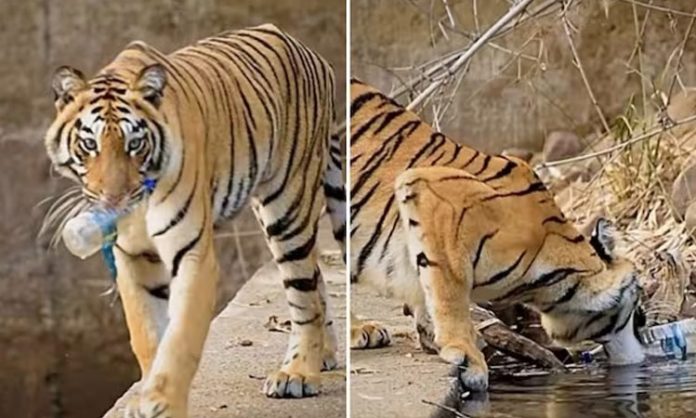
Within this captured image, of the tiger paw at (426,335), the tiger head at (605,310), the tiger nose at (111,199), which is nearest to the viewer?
the tiger nose at (111,199)

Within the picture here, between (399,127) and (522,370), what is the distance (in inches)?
25.9

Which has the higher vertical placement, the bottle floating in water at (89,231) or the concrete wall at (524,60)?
the concrete wall at (524,60)

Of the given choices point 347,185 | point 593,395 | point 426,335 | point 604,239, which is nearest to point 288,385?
point 426,335

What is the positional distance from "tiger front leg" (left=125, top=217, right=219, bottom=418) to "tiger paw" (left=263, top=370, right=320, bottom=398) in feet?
0.59

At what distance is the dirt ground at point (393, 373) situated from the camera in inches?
115

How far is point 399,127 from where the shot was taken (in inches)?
122

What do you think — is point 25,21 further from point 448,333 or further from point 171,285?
point 448,333

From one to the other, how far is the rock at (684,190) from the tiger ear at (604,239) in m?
0.19

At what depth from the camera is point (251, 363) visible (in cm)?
294

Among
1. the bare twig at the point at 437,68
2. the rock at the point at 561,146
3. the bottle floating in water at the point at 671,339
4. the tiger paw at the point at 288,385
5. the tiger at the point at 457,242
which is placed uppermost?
the bare twig at the point at 437,68

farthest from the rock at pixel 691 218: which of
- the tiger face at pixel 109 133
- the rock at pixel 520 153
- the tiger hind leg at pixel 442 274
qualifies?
the tiger face at pixel 109 133

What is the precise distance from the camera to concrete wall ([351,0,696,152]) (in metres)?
3.05

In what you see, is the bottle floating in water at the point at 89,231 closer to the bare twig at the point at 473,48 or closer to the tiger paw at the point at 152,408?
the tiger paw at the point at 152,408

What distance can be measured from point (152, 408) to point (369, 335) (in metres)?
0.52
